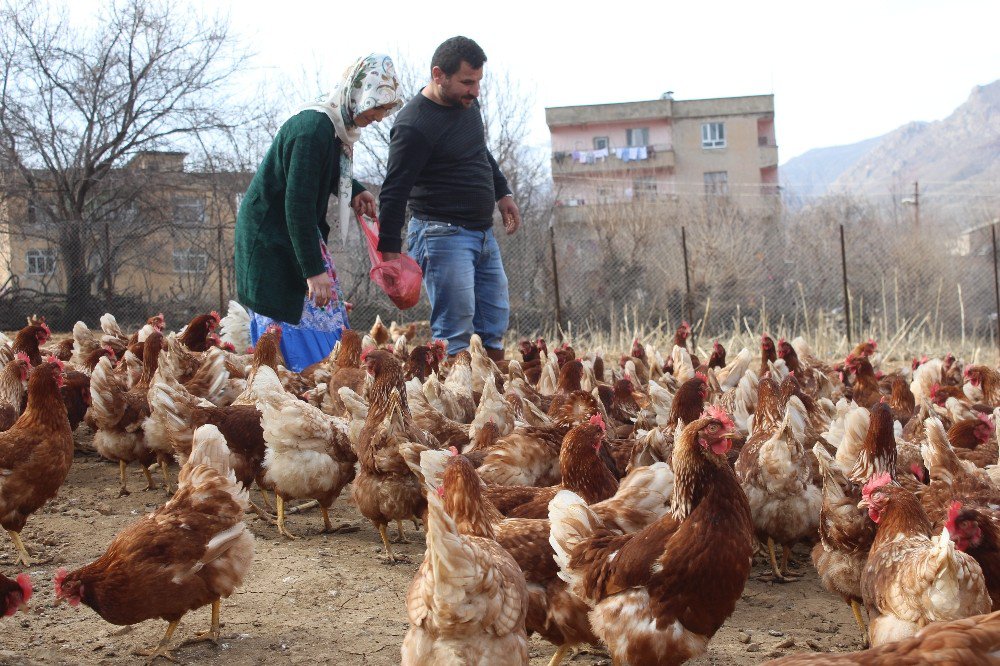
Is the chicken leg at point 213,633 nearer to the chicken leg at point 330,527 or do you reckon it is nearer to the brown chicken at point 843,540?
the chicken leg at point 330,527

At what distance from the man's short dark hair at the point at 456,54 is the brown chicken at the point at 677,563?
343cm

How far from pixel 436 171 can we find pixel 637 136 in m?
42.0

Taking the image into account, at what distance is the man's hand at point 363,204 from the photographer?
601 centimetres

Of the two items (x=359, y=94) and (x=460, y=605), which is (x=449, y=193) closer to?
(x=359, y=94)

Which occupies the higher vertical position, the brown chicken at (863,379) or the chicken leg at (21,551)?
the brown chicken at (863,379)

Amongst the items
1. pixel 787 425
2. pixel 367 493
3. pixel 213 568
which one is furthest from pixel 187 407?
pixel 787 425

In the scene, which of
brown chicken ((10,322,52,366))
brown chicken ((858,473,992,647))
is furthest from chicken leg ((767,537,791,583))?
brown chicken ((10,322,52,366))

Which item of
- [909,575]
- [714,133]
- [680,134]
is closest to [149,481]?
[909,575]

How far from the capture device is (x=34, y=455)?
465cm

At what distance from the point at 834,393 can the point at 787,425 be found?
11.1 ft

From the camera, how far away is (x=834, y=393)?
7484 mm

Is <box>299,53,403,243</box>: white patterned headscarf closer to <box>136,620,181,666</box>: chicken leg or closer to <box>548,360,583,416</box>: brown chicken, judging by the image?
<box>548,360,583,416</box>: brown chicken

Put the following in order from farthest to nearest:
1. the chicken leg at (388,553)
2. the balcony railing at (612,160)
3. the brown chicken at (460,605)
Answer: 1. the balcony railing at (612,160)
2. the chicken leg at (388,553)
3. the brown chicken at (460,605)

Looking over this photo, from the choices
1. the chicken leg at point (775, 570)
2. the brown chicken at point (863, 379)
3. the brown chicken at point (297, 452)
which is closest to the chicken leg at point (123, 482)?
the brown chicken at point (297, 452)
